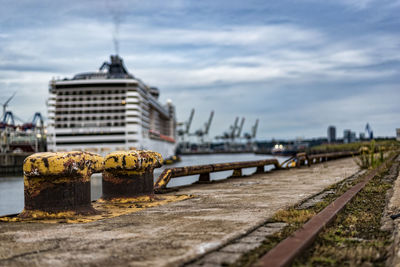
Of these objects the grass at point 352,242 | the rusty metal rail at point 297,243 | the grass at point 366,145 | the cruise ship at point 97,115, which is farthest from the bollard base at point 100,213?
the cruise ship at point 97,115

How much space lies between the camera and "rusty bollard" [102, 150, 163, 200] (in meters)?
6.66

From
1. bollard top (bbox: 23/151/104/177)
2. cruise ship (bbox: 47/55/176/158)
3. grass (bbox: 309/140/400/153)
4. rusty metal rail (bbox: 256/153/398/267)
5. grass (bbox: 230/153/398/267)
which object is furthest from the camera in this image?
cruise ship (bbox: 47/55/176/158)

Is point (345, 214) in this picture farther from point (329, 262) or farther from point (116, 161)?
point (116, 161)

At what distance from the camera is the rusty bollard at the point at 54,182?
517 cm

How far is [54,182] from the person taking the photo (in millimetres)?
5297

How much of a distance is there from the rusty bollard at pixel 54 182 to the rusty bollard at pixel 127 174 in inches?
45.2

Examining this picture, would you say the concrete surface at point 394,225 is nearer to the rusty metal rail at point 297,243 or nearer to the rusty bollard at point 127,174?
the rusty metal rail at point 297,243

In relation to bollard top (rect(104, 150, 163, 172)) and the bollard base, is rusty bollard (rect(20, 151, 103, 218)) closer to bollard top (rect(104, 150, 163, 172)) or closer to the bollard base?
the bollard base

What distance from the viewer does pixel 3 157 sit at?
75.6m

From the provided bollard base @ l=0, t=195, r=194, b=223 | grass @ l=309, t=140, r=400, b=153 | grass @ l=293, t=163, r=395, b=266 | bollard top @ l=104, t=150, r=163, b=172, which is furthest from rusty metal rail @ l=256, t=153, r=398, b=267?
grass @ l=309, t=140, r=400, b=153

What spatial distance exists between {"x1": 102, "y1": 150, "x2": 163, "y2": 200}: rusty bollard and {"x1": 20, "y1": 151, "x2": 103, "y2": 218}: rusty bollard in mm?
1149

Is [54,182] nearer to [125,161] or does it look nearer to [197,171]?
[125,161]

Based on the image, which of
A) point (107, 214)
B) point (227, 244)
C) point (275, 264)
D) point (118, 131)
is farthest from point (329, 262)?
point (118, 131)

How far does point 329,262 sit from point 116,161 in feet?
14.0
